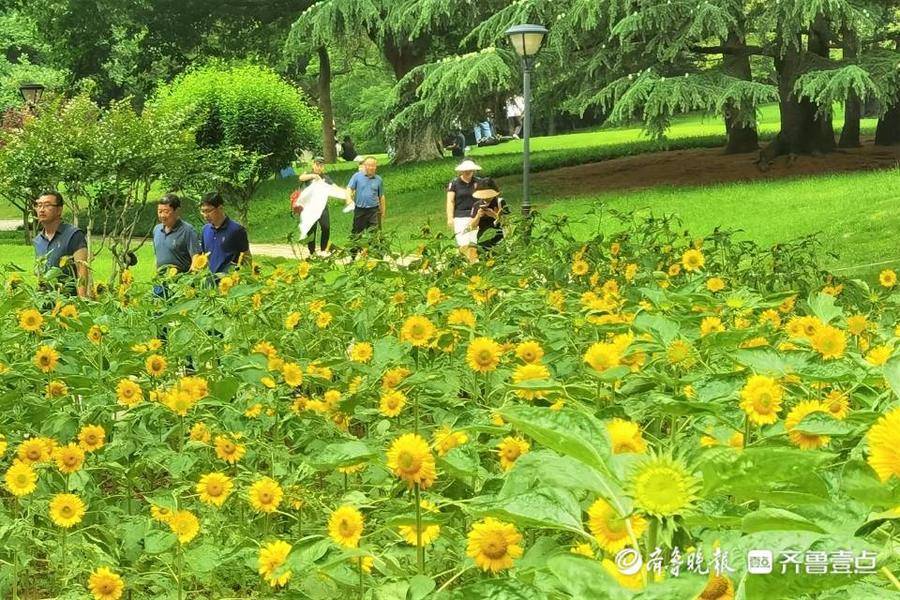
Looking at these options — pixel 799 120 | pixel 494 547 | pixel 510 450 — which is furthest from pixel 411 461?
pixel 799 120

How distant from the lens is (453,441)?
6.24ft

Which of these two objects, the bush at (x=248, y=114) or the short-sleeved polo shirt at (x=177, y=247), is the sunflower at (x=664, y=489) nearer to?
the short-sleeved polo shirt at (x=177, y=247)

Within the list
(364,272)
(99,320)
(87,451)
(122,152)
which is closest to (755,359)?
(87,451)

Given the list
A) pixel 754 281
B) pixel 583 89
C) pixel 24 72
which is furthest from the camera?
pixel 24 72

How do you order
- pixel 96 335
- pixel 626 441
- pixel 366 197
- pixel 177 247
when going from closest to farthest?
pixel 626 441, pixel 96 335, pixel 177 247, pixel 366 197

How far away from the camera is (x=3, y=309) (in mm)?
4105

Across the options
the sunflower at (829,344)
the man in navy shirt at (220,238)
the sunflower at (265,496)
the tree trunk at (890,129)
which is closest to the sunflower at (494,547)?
the sunflower at (265,496)

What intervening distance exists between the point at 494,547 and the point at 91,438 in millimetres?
1792

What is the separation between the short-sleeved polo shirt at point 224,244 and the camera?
7285 mm

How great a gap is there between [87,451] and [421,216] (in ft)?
59.9

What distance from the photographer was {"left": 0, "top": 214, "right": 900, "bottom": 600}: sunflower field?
1.01 meters

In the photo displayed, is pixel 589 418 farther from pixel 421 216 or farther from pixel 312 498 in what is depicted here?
pixel 421 216

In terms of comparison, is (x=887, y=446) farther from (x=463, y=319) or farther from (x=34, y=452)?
(x=463, y=319)

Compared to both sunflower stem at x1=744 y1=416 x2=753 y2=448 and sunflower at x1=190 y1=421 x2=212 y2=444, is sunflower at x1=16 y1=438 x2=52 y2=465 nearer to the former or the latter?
sunflower at x1=190 y1=421 x2=212 y2=444
